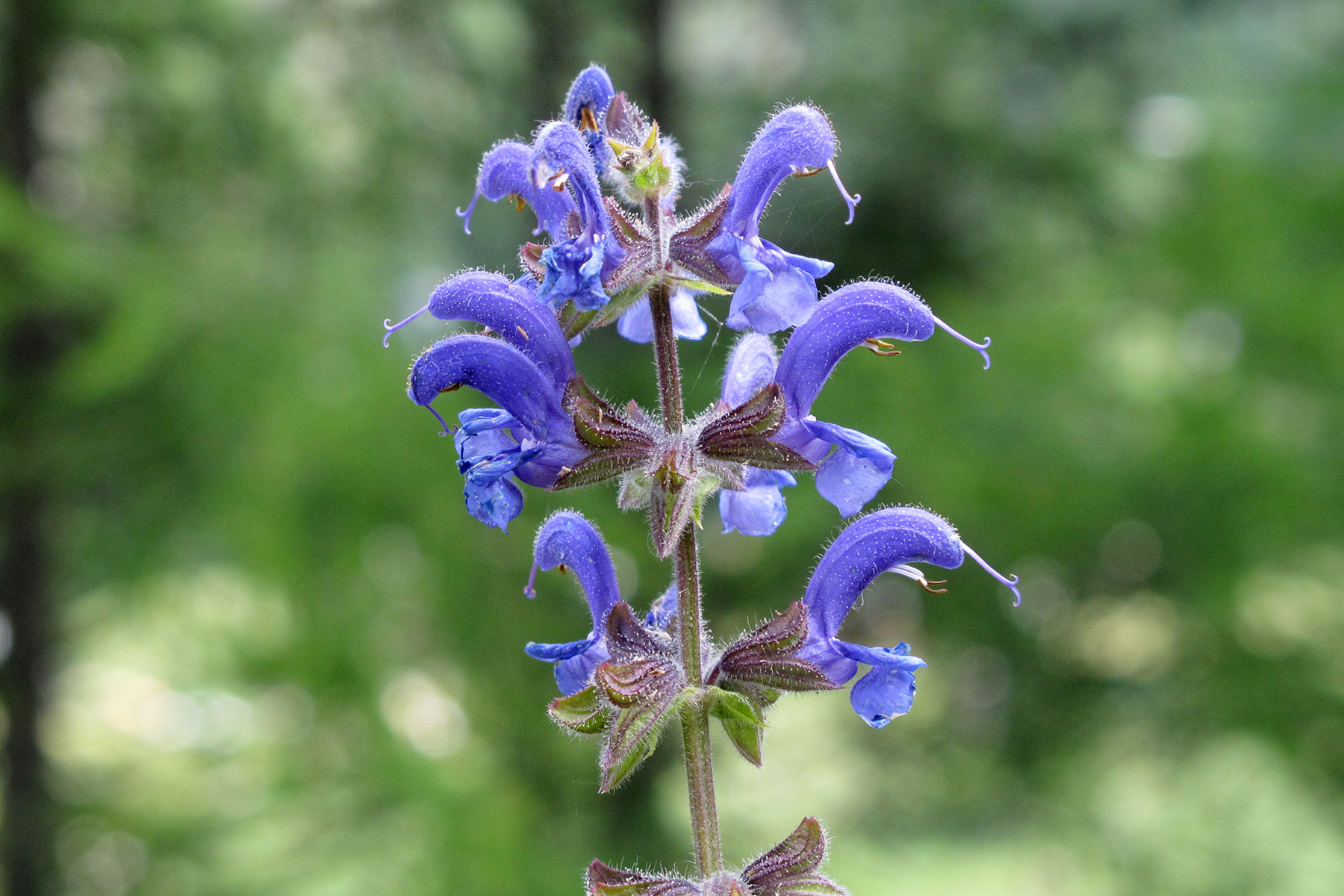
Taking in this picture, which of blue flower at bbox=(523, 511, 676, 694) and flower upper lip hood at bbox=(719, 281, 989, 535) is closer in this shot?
flower upper lip hood at bbox=(719, 281, 989, 535)

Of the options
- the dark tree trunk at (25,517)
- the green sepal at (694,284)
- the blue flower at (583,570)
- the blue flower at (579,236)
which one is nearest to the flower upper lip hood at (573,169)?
the blue flower at (579,236)

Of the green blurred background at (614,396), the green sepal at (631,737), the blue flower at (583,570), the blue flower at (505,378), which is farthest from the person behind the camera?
the green blurred background at (614,396)

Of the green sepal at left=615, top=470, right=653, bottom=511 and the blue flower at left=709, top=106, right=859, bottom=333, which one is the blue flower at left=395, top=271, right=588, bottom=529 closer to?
the green sepal at left=615, top=470, right=653, bottom=511

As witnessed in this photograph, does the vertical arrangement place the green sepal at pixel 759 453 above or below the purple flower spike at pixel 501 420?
below

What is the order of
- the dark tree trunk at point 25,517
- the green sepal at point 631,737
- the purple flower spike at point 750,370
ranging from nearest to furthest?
the green sepal at point 631,737 → the purple flower spike at point 750,370 → the dark tree trunk at point 25,517

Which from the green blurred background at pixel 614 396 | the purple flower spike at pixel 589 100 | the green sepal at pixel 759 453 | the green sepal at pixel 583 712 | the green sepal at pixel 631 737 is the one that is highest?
the green blurred background at pixel 614 396

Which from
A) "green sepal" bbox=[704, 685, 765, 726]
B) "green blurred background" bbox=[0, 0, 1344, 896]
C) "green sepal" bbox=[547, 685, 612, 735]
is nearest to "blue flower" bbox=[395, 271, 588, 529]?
"green sepal" bbox=[547, 685, 612, 735]

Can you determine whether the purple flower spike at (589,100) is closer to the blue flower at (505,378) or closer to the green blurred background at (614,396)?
the blue flower at (505,378)

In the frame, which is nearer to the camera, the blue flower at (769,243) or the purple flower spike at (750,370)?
the blue flower at (769,243)
